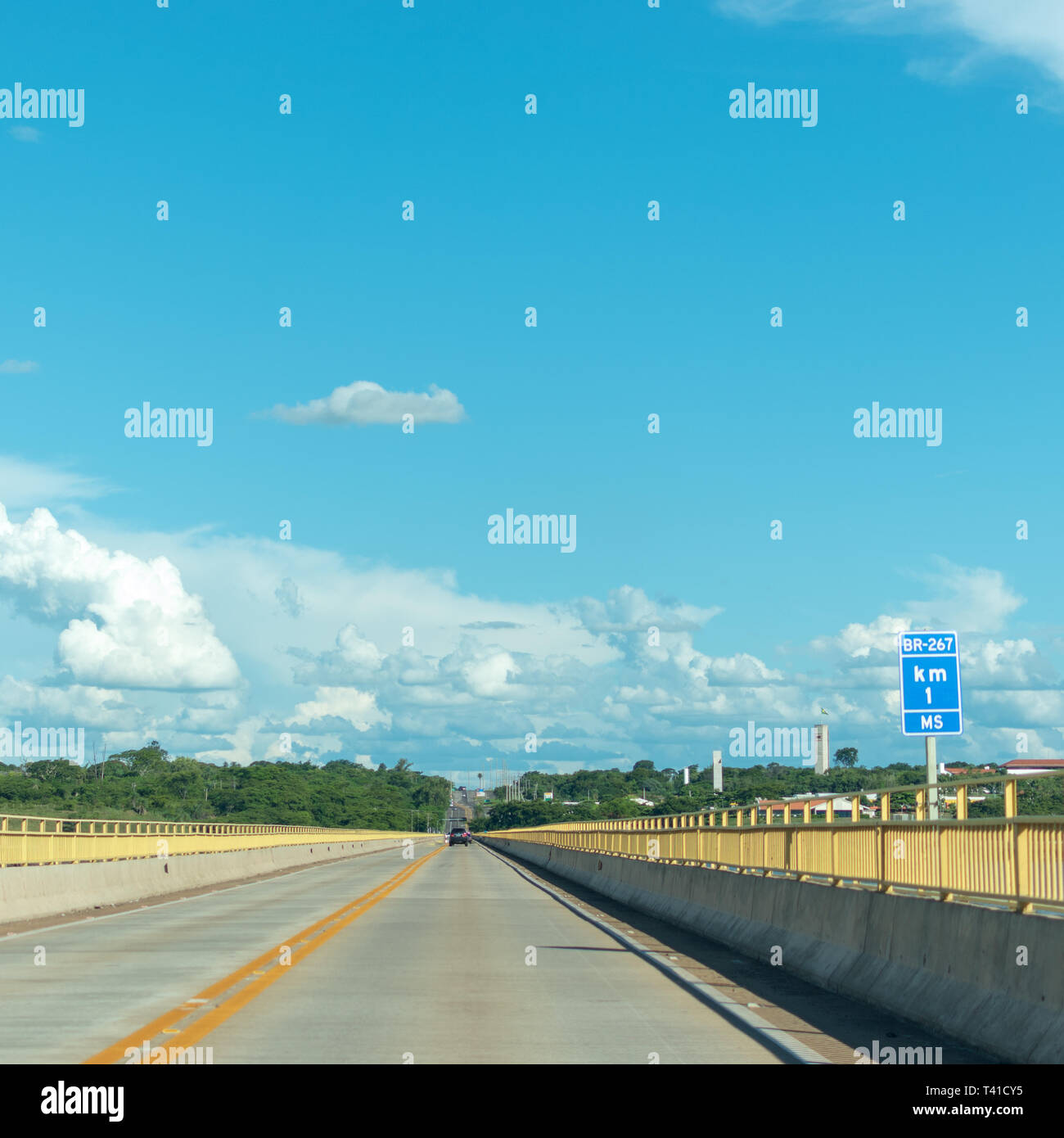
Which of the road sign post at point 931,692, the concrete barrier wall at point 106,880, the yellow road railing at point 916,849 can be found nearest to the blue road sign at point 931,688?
the road sign post at point 931,692

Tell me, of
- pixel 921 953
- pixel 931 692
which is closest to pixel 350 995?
pixel 921 953

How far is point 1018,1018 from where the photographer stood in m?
10.3

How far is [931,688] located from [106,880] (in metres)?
Result: 17.8

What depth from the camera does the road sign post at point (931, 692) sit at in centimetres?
2328

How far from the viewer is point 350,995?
1438 centimetres

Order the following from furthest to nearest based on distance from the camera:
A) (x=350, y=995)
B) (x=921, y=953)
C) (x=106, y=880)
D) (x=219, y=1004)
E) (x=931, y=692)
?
(x=106, y=880), (x=931, y=692), (x=350, y=995), (x=219, y=1004), (x=921, y=953)

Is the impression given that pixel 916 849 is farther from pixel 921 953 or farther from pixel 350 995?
pixel 350 995

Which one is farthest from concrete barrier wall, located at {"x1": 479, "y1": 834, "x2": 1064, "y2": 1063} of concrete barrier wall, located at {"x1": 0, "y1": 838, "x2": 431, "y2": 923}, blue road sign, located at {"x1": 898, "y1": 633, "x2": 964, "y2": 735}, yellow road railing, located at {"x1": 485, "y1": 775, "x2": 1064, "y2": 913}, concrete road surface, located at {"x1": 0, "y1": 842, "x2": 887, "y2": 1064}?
concrete barrier wall, located at {"x1": 0, "y1": 838, "x2": 431, "y2": 923}

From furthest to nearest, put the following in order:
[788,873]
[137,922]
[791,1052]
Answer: [137,922] < [788,873] < [791,1052]

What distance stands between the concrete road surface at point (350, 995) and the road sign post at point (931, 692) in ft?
18.2
